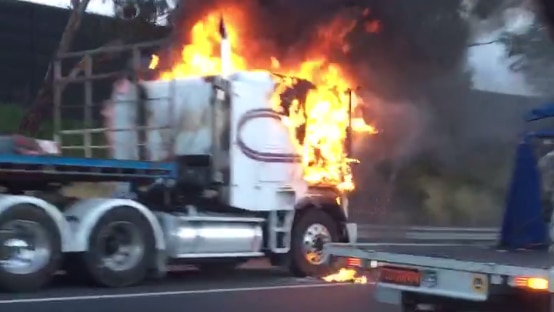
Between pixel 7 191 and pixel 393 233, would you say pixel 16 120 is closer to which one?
pixel 393 233

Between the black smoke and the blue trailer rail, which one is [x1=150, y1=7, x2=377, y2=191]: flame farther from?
the blue trailer rail

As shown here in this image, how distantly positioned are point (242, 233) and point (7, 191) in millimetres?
3190

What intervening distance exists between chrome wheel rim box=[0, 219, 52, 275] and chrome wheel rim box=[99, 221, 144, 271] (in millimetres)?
838

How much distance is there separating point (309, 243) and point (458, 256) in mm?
7461

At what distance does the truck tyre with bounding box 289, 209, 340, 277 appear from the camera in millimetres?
15188

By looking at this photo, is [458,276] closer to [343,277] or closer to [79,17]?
[343,277]

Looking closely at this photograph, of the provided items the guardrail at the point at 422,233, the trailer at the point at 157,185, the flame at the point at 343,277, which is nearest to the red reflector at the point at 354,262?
the trailer at the point at 157,185

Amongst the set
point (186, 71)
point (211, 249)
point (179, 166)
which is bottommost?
point (211, 249)

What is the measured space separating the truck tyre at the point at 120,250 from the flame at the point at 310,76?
8.18 ft

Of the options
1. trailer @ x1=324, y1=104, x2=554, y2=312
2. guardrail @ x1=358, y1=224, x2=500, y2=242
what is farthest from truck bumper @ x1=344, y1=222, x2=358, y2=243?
trailer @ x1=324, y1=104, x2=554, y2=312

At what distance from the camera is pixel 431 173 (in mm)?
19188

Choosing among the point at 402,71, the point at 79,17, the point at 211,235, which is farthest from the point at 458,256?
the point at 79,17

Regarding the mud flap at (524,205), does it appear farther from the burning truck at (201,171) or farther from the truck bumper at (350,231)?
the truck bumper at (350,231)

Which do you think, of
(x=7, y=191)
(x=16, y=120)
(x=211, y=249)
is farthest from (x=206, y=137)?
(x=16, y=120)
